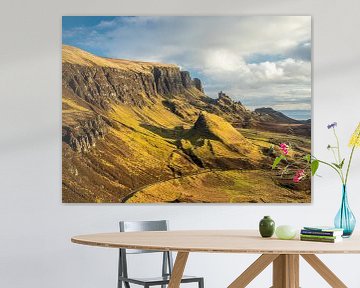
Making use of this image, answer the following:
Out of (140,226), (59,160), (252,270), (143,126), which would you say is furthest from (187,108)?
(252,270)

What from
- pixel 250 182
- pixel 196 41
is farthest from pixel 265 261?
→ pixel 196 41

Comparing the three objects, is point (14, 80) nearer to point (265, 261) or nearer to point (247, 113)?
point (247, 113)

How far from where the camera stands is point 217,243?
3941 millimetres

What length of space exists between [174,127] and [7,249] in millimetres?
1634

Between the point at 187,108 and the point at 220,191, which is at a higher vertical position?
the point at 187,108

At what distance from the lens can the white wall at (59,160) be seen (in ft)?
20.7

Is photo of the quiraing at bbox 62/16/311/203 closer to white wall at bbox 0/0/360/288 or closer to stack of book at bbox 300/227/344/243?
white wall at bbox 0/0/360/288

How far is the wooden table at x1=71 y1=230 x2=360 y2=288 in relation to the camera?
3.66m

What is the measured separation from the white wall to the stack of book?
7.17 ft

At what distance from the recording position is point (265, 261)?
425cm

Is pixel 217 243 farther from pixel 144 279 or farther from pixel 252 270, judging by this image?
pixel 144 279

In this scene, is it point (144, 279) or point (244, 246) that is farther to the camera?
point (144, 279)

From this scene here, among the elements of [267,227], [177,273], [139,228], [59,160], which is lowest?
[177,273]

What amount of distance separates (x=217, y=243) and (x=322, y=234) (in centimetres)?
56
